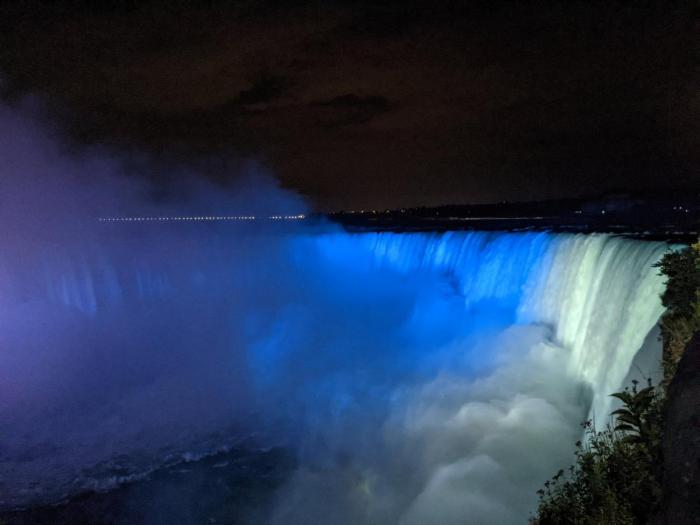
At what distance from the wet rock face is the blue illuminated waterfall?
12.4ft

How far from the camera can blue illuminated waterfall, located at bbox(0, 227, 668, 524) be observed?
7.90 meters

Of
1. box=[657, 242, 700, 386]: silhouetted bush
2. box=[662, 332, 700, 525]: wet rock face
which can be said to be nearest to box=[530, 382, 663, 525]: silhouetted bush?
box=[662, 332, 700, 525]: wet rock face

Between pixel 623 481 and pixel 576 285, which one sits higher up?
pixel 576 285

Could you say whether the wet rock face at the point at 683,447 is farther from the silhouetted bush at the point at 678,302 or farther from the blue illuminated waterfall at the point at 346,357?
the blue illuminated waterfall at the point at 346,357

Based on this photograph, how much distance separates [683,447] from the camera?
299 cm

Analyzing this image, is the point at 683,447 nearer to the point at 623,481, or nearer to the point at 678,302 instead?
the point at 623,481

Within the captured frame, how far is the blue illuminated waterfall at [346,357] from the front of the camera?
7.90 m

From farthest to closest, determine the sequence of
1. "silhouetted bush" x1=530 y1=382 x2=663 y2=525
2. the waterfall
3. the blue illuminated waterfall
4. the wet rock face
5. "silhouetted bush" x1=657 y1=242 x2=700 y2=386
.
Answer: the blue illuminated waterfall < the waterfall < "silhouetted bush" x1=657 y1=242 x2=700 y2=386 < "silhouetted bush" x1=530 y1=382 x2=663 y2=525 < the wet rock face

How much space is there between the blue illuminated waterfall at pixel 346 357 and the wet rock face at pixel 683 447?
3.78 meters

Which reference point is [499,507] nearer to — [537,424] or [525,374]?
[537,424]

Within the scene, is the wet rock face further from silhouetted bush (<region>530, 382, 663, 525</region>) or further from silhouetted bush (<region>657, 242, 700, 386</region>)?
silhouetted bush (<region>657, 242, 700, 386</region>)

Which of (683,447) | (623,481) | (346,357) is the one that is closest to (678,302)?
(623,481)

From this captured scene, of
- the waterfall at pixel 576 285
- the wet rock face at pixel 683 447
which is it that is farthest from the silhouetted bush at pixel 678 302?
the wet rock face at pixel 683 447

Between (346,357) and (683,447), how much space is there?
12.9 metres
